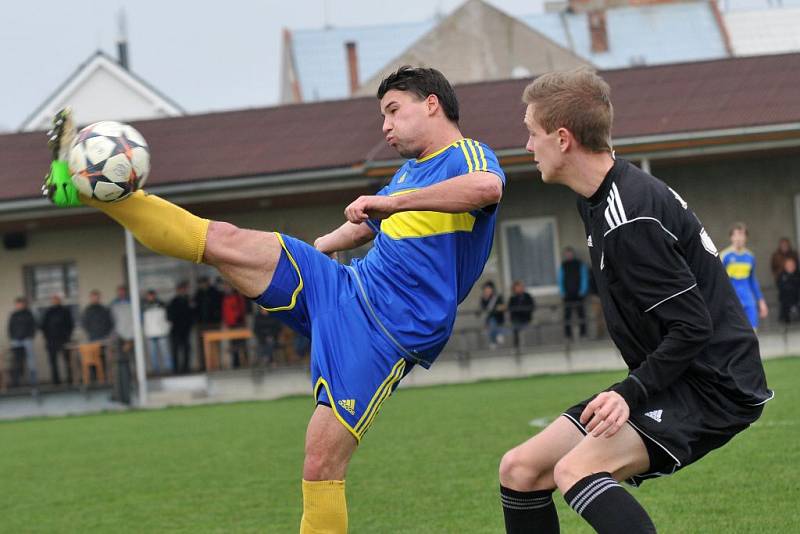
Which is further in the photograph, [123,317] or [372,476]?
[123,317]

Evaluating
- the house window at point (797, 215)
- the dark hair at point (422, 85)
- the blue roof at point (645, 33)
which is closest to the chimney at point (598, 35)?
the blue roof at point (645, 33)

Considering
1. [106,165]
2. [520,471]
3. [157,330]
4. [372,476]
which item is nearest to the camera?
[520,471]

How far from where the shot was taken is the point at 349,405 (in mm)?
4797

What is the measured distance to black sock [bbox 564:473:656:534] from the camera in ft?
12.4

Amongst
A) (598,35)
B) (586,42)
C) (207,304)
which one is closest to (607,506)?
(207,304)

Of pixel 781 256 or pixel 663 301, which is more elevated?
pixel 781 256

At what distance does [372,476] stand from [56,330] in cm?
1532

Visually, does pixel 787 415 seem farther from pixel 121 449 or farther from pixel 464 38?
pixel 464 38

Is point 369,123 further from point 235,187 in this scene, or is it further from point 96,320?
point 96,320

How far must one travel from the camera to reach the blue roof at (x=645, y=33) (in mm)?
60938

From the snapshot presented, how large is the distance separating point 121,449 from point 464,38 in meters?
40.7

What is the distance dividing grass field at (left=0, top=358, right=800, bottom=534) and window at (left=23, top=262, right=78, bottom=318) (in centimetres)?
952

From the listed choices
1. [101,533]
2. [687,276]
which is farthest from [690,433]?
[101,533]

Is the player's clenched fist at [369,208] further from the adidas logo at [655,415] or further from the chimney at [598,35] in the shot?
the chimney at [598,35]
